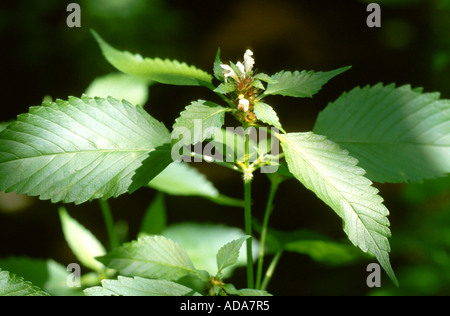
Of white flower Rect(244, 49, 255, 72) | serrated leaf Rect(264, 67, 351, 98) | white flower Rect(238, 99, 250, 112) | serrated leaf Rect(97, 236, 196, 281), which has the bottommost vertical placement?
serrated leaf Rect(97, 236, 196, 281)

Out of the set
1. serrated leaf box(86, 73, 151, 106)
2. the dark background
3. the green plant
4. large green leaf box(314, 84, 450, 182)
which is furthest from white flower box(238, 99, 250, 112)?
the dark background

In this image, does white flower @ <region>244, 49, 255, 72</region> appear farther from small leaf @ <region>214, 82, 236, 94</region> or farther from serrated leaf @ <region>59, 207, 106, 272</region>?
serrated leaf @ <region>59, 207, 106, 272</region>

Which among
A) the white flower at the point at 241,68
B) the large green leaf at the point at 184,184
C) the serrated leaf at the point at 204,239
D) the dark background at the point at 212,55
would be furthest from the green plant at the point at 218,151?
the dark background at the point at 212,55

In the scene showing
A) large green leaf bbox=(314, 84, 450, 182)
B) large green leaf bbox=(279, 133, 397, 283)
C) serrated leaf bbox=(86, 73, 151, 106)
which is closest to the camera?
large green leaf bbox=(279, 133, 397, 283)

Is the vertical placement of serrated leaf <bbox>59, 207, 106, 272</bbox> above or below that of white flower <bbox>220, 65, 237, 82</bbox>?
below

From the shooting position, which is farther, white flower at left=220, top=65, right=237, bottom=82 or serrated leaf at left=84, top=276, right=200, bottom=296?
white flower at left=220, top=65, right=237, bottom=82

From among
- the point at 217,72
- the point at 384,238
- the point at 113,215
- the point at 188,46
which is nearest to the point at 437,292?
the point at 384,238

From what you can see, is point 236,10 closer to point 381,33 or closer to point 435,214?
point 381,33
